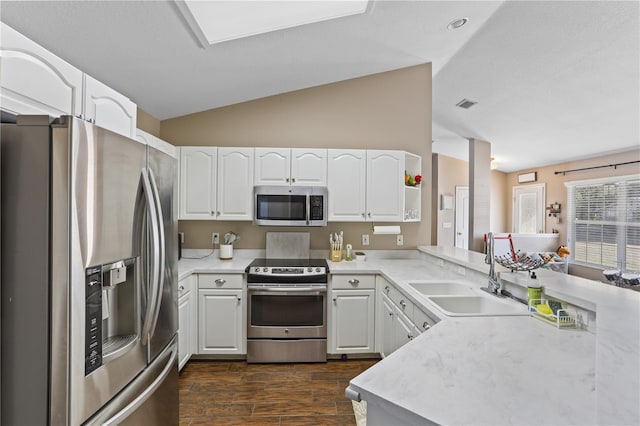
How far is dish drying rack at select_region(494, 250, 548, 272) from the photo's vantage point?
1.81 m

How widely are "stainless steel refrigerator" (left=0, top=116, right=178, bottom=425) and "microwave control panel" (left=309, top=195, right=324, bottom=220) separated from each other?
1984 millimetres

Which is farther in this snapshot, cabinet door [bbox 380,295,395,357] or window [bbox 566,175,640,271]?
window [bbox 566,175,640,271]

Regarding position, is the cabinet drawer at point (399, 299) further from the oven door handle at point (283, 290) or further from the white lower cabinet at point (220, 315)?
the white lower cabinet at point (220, 315)

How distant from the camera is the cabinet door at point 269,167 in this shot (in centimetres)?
312

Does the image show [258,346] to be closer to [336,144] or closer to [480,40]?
[336,144]

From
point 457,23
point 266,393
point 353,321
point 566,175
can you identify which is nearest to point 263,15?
point 457,23

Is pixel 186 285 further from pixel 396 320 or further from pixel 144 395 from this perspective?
pixel 396 320

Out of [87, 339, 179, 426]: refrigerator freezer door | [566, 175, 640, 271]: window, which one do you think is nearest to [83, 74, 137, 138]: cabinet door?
[87, 339, 179, 426]: refrigerator freezer door

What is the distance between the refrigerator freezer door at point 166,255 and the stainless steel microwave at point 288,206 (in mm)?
1425

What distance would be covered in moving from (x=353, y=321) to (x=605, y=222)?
5407 millimetres

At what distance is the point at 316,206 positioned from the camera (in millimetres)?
3037

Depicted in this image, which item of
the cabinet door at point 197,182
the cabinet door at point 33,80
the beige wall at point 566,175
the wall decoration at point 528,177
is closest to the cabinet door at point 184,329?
the cabinet door at point 197,182

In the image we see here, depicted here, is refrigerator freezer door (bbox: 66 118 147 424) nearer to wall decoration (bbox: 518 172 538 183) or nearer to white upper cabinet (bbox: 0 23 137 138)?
white upper cabinet (bbox: 0 23 137 138)

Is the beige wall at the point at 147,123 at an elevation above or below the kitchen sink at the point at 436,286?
above
